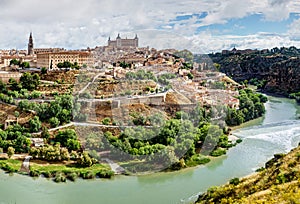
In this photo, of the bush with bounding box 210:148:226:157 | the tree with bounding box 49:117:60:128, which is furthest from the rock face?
the tree with bounding box 49:117:60:128

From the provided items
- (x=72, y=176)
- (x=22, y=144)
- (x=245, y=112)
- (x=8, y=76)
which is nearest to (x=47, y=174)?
(x=72, y=176)

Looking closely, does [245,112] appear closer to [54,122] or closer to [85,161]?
[54,122]

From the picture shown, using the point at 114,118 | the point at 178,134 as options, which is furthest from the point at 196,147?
the point at 114,118

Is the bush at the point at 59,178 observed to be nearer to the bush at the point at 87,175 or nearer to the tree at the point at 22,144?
the bush at the point at 87,175

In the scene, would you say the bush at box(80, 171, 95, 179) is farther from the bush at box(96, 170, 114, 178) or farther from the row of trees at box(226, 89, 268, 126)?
the row of trees at box(226, 89, 268, 126)

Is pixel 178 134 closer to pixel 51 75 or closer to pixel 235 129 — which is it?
pixel 235 129
